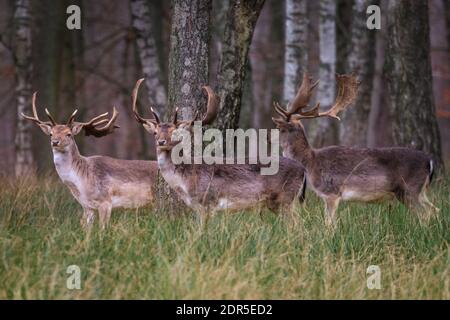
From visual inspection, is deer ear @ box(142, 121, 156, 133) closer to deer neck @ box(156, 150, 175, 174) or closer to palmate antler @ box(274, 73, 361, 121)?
deer neck @ box(156, 150, 175, 174)

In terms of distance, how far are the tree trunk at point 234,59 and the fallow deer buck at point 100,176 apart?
1044 mm

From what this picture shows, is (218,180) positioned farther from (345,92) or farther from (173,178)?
(345,92)

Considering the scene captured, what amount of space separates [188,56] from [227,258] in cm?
270

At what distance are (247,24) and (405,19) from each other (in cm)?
300

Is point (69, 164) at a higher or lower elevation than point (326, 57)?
lower

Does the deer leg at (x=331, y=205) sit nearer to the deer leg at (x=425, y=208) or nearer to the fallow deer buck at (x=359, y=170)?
the fallow deer buck at (x=359, y=170)

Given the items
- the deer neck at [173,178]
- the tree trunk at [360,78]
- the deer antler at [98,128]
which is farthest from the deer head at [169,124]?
the tree trunk at [360,78]

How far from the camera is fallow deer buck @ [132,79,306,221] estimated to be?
27.3ft

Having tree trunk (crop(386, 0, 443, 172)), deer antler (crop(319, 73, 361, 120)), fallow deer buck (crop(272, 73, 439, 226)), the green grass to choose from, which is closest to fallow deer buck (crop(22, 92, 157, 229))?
the green grass

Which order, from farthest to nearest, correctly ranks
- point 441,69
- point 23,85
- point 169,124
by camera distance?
1. point 441,69
2. point 23,85
3. point 169,124

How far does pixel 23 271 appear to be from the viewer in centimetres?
607

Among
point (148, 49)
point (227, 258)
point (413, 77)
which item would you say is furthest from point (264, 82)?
point (227, 258)

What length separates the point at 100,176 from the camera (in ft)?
31.3
